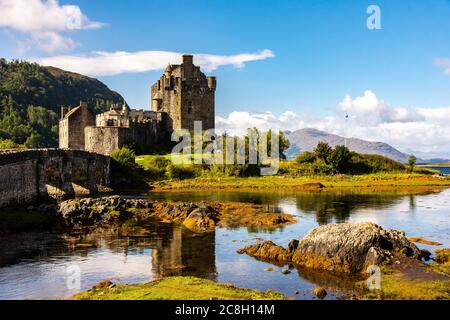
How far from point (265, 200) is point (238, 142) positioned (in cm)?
2972

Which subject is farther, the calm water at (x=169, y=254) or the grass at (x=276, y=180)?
the grass at (x=276, y=180)

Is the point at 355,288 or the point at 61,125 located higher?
the point at 61,125

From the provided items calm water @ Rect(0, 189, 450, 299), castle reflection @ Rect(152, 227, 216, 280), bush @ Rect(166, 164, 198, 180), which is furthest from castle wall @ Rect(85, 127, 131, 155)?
castle reflection @ Rect(152, 227, 216, 280)

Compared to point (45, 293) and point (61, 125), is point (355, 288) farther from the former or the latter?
point (61, 125)

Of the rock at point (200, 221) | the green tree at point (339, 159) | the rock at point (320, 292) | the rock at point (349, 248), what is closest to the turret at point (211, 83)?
the green tree at point (339, 159)

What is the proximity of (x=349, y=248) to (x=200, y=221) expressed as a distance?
18.8m

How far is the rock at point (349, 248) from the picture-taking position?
2975 cm

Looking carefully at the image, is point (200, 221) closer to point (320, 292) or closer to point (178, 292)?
point (320, 292)

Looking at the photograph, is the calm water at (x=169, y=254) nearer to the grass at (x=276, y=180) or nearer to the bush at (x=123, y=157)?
the grass at (x=276, y=180)

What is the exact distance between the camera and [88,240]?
39.8 m

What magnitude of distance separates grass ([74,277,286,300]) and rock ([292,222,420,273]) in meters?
7.03

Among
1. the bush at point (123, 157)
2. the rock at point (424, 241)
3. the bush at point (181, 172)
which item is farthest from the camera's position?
the bush at point (181, 172)

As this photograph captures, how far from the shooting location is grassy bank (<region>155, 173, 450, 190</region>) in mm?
83250

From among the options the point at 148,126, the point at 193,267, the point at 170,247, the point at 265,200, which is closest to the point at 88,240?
the point at 170,247
